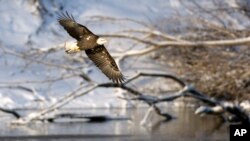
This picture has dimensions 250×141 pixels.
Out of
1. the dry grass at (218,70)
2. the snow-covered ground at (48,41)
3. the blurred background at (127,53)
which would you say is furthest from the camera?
the snow-covered ground at (48,41)

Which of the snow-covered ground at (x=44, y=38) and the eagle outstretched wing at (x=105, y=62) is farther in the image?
the snow-covered ground at (x=44, y=38)

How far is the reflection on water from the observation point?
12.5 metres

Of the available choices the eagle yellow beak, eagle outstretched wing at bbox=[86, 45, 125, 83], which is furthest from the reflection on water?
the eagle yellow beak

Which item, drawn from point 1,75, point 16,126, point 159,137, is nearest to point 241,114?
point 159,137

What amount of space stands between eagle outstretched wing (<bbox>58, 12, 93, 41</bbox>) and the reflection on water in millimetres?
5507

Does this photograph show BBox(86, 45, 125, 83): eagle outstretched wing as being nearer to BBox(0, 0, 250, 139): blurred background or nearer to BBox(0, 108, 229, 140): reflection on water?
BBox(0, 108, 229, 140): reflection on water

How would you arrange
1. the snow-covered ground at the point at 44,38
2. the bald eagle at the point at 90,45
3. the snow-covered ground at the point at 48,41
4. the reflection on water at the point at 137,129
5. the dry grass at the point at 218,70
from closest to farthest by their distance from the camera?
the bald eagle at the point at 90,45 < the reflection on water at the point at 137,129 < the dry grass at the point at 218,70 < the snow-covered ground at the point at 48,41 < the snow-covered ground at the point at 44,38

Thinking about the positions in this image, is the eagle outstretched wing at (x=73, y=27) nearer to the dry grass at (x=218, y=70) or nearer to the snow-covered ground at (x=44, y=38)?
the dry grass at (x=218, y=70)

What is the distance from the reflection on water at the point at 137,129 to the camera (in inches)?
491

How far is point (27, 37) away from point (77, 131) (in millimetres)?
7930

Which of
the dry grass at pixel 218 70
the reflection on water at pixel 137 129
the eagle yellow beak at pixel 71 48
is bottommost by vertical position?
the eagle yellow beak at pixel 71 48

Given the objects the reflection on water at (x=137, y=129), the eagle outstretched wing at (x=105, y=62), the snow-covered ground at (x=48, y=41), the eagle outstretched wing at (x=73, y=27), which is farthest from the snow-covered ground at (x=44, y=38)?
the eagle outstretched wing at (x=73, y=27)

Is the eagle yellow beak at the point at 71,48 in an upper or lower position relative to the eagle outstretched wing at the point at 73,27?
lower

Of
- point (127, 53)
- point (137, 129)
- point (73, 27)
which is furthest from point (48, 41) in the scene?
point (73, 27)
